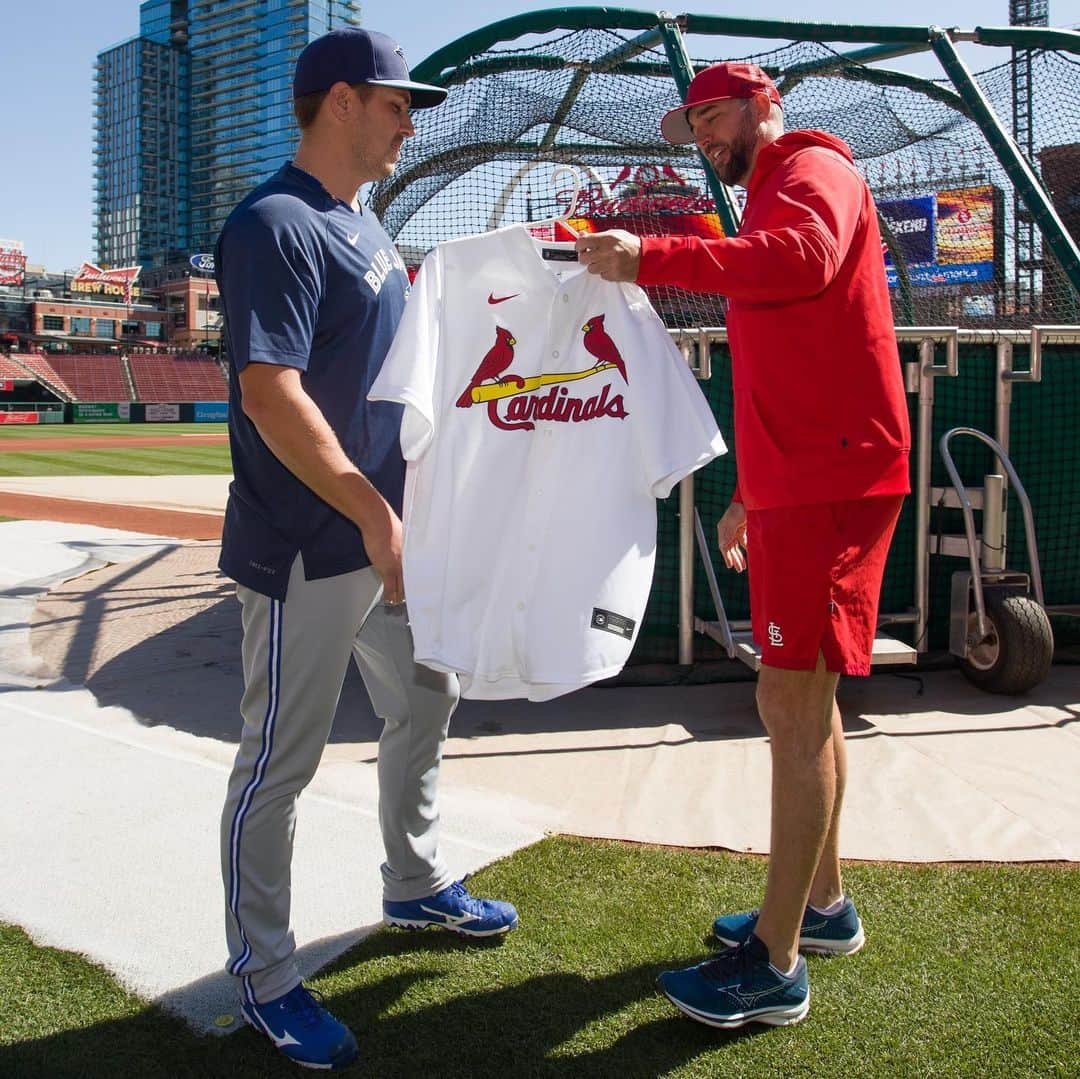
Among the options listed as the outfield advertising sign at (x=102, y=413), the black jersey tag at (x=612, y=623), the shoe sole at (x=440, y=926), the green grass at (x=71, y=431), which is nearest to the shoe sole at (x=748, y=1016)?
the shoe sole at (x=440, y=926)

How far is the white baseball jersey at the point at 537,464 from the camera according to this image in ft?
8.05

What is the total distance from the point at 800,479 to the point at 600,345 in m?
0.61

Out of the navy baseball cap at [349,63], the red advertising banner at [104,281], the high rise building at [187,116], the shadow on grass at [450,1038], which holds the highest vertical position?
the high rise building at [187,116]

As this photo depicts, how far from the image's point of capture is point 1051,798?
11.9ft

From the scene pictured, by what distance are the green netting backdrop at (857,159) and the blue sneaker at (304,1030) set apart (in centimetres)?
338

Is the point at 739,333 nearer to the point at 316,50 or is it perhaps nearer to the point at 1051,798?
the point at 316,50

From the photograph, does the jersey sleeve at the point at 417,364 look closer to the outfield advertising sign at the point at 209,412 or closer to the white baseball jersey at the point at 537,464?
the white baseball jersey at the point at 537,464

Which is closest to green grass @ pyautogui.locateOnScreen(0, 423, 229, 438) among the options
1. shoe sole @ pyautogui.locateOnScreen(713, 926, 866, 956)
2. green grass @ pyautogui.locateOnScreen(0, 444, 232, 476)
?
green grass @ pyautogui.locateOnScreen(0, 444, 232, 476)

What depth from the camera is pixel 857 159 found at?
24.9ft

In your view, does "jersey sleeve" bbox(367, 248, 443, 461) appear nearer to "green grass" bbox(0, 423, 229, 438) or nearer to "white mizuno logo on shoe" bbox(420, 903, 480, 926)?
"white mizuno logo on shoe" bbox(420, 903, 480, 926)

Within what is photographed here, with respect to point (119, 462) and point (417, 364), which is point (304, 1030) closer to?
point (417, 364)

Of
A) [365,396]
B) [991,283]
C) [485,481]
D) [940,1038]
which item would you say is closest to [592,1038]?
[940,1038]

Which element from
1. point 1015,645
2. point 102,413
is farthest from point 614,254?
point 102,413

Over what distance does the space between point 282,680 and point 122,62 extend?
532ft
